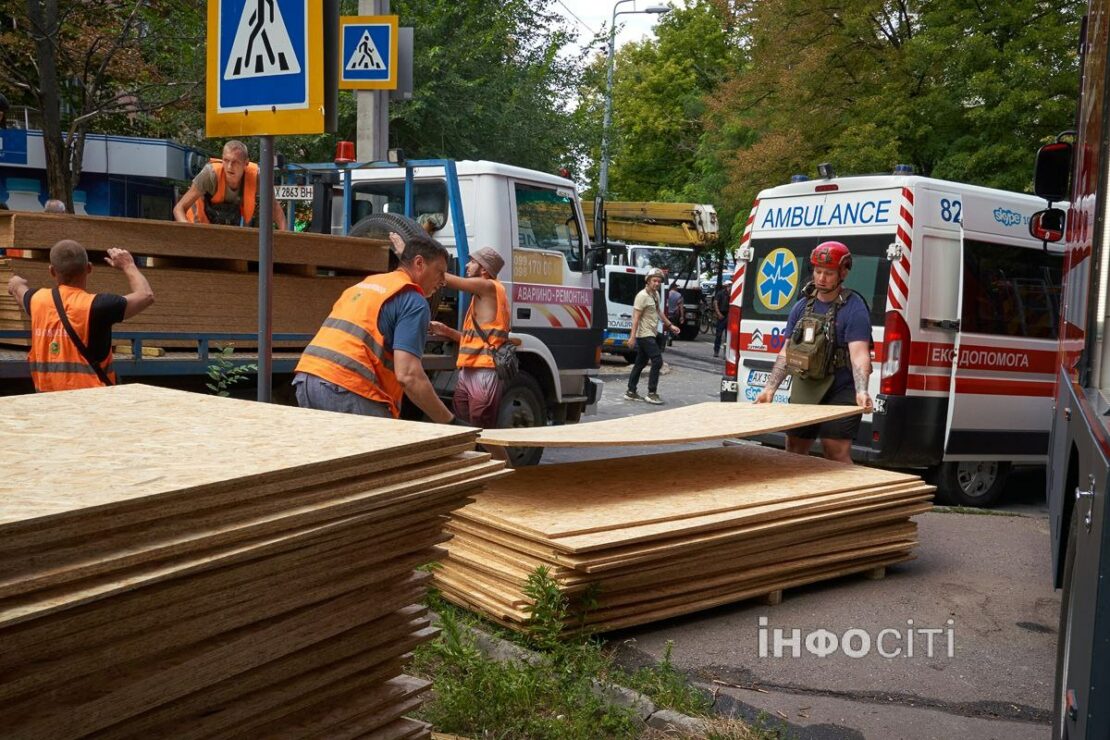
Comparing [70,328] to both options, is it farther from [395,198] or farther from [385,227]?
[395,198]

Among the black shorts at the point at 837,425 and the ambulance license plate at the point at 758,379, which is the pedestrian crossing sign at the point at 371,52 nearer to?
the ambulance license plate at the point at 758,379

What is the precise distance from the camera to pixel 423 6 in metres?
20.1

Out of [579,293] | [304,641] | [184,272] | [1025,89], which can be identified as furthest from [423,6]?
[304,641]

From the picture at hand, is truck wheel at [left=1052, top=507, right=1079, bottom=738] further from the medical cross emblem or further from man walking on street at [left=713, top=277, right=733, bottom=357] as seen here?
man walking on street at [left=713, top=277, right=733, bottom=357]

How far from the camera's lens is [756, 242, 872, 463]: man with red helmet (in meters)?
6.95

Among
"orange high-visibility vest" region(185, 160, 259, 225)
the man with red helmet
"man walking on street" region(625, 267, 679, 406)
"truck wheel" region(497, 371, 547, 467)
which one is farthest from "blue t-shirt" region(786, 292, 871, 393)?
"man walking on street" region(625, 267, 679, 406)

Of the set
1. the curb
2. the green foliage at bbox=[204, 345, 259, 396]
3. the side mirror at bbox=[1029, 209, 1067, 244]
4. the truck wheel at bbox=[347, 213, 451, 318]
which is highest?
the side mirror at bbox=[1029, 209, 1067, 244]

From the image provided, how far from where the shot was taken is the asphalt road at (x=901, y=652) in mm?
4449

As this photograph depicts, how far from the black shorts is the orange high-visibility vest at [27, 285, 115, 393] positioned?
12.8ft

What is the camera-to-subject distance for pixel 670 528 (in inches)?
205

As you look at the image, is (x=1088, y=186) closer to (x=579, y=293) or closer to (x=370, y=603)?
(x=370, y=603)

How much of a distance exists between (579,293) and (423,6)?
441 inches

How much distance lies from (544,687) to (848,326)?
3499 millimetres

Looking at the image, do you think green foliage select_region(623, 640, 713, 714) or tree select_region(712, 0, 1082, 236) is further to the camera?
tree select_region(712, 0, 1082, 236)
